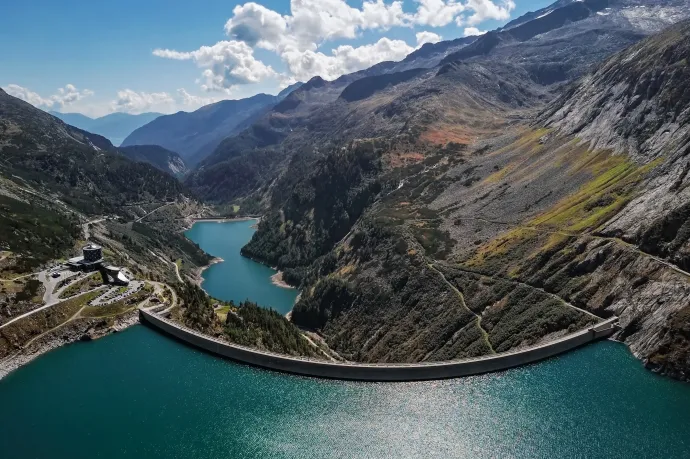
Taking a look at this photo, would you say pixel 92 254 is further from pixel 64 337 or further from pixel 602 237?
pixel 602 237

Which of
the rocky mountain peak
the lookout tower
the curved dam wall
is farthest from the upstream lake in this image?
the rocky mountain peak

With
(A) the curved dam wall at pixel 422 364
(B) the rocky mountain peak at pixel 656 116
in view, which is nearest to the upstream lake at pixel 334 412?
(A) the curved dam wall at pixel 422 364

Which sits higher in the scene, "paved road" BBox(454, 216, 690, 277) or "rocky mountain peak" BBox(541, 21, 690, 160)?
"rocky mountain peak" BBox(541, 21, 690, 160)

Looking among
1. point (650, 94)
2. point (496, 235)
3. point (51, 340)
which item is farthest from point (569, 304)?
point (650, 94)

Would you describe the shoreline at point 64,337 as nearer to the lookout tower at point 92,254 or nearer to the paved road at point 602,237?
the lookout tower at point 92,254

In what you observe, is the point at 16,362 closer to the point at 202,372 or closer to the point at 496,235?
the point at 202,372

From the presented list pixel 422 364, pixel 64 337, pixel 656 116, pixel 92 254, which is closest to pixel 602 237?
pixel 422 364

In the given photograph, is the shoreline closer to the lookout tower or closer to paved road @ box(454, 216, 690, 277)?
the lookout tower
